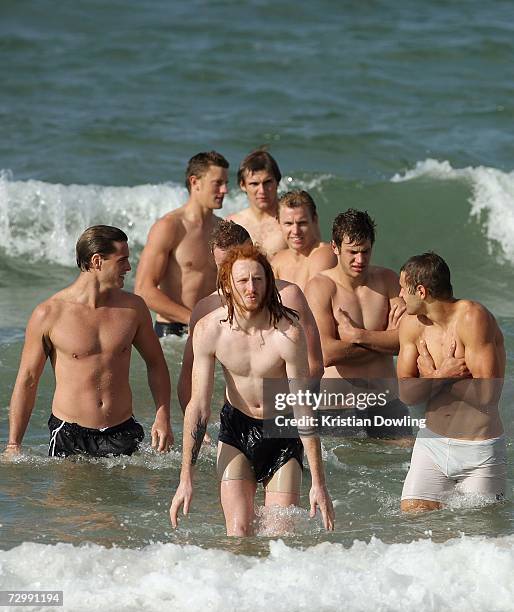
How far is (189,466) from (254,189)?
354 centimetres

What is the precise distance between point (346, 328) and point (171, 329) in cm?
201

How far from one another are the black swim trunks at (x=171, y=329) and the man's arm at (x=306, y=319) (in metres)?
3.03

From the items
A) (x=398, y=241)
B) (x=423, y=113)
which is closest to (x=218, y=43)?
(x=423, y=113)

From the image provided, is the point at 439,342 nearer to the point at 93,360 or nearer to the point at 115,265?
the point at 115,265

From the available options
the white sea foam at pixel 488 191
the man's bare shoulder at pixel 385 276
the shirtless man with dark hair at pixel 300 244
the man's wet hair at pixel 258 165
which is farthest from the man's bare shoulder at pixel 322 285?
the white sea foam at pixel 488 191

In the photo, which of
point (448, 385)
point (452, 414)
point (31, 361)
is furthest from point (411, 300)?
point (31, 361)

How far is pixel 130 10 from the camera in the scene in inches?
813

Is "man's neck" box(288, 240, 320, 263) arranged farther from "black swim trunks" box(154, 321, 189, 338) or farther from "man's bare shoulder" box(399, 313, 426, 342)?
"man's bare shoulder" box(399, 313, 426, 342)

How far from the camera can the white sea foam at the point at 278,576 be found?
5.95 meters

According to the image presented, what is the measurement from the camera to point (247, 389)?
20.4 ft

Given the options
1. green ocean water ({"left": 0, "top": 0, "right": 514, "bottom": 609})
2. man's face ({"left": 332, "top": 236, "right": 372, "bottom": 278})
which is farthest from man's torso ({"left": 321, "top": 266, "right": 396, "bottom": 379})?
green ocean water ({"left": 0, "top": 0, "right": 514, "bottom": 609})

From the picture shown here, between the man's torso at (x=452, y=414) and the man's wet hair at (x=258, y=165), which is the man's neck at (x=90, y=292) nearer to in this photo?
the man's torso at (x=452, y=414)

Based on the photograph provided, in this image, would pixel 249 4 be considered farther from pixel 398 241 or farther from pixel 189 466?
pixel 189 466

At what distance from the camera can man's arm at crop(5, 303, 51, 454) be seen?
23.7 feet
